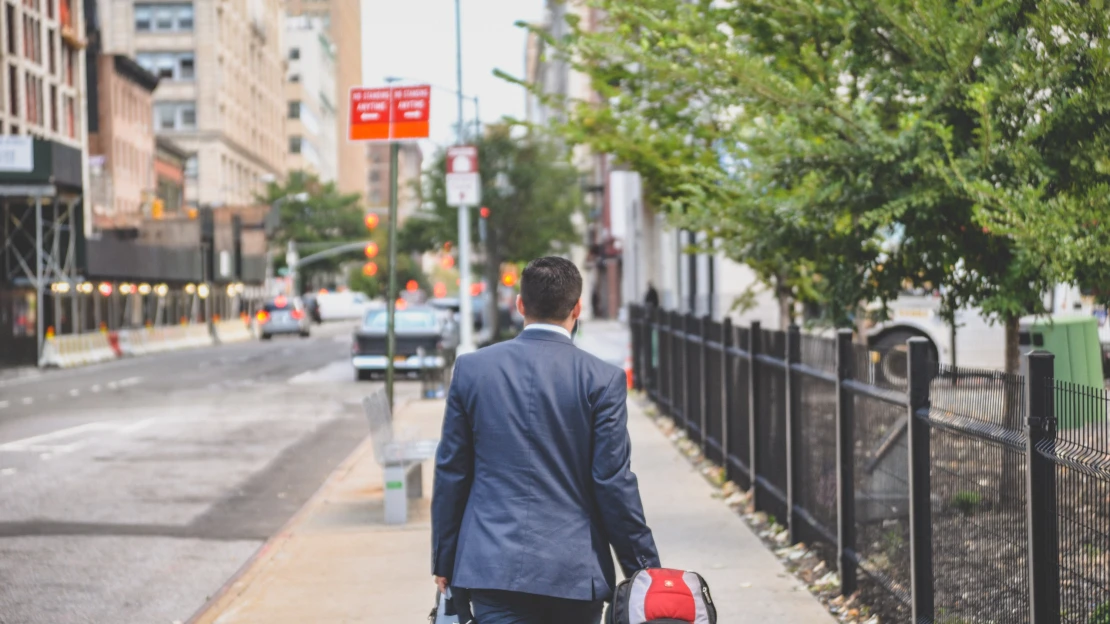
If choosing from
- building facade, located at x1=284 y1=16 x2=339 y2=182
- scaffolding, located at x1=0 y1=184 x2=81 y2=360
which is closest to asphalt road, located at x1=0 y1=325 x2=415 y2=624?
scaffolding, located at x1=0 y1=184 x2=81 y2=360

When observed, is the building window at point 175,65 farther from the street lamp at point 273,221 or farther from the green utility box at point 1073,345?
the green utility box at point 1073,345

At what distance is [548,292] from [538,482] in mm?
602

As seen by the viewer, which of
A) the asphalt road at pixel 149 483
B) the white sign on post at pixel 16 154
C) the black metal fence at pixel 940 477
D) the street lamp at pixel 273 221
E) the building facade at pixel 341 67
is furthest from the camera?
the building facade at pixel 341 67

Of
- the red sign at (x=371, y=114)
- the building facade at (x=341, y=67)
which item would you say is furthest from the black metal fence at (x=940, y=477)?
the building facade at (x=341, y=67)

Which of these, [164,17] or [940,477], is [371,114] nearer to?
[940,477]

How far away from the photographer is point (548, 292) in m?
4.55

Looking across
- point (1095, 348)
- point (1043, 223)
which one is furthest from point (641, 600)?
point (1095, 348)

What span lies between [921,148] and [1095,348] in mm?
2241

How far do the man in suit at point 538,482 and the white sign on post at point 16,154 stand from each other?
39078 mm

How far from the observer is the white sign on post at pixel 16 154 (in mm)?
40438

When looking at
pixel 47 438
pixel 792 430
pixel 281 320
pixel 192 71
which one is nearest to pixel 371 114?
pixel 792 430

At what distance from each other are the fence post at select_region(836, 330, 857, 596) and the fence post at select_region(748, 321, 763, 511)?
2.84 metres

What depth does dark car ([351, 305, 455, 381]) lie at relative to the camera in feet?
97.2

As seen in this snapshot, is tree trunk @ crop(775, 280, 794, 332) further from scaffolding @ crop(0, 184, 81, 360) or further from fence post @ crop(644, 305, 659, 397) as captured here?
scaffolding @ crop(0, 184, 81, 360)
